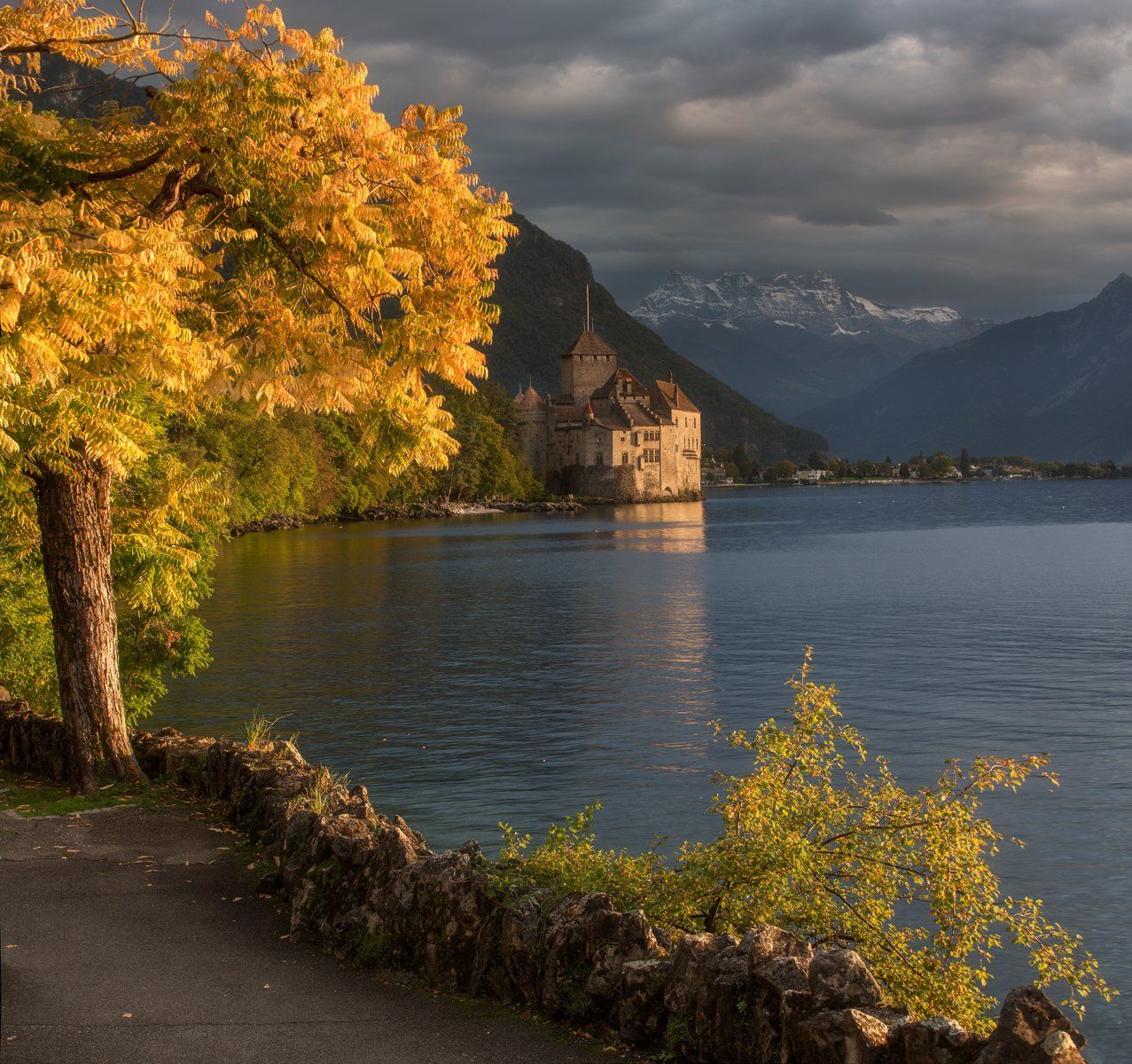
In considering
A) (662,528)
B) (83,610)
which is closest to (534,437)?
(662,528)

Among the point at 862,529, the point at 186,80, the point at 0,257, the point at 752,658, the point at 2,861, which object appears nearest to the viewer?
the point at 0,257

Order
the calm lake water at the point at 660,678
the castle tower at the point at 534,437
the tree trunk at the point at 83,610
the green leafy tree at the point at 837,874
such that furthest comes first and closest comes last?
the castle tower at the point at 534,437 → the calm lake water at the point at 660,678 → the tree trunk at the point at 83,610 → the green leafy tree at the point at 837,874

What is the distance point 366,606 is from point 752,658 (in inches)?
791

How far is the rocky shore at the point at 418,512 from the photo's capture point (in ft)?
352

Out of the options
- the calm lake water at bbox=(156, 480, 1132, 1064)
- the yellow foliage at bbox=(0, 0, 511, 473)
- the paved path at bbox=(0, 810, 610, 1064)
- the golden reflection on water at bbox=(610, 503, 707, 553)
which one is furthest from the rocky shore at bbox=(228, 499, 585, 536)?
the paved path at bbox=(0, 810, 610, 1064)

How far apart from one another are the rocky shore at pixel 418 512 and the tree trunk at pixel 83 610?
270ft

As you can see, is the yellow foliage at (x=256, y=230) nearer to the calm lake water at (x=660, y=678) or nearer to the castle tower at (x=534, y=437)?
the calm lake water at (x=660, y=678)

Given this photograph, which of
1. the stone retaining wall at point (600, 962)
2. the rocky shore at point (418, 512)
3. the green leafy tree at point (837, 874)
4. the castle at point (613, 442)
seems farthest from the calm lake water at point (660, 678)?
the castle at point (613, 442)

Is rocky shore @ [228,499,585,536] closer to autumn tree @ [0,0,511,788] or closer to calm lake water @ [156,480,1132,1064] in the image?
calm lake water @ [156,480,1132,1064]

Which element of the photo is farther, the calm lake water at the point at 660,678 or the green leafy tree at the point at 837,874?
the calm lake water at the point at 660,678

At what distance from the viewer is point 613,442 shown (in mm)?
188125

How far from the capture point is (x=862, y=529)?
125938 mm

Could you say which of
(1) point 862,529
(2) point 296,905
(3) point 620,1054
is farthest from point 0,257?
(1) point 862,529

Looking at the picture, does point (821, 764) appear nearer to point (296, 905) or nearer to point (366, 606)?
point (296, 905)
